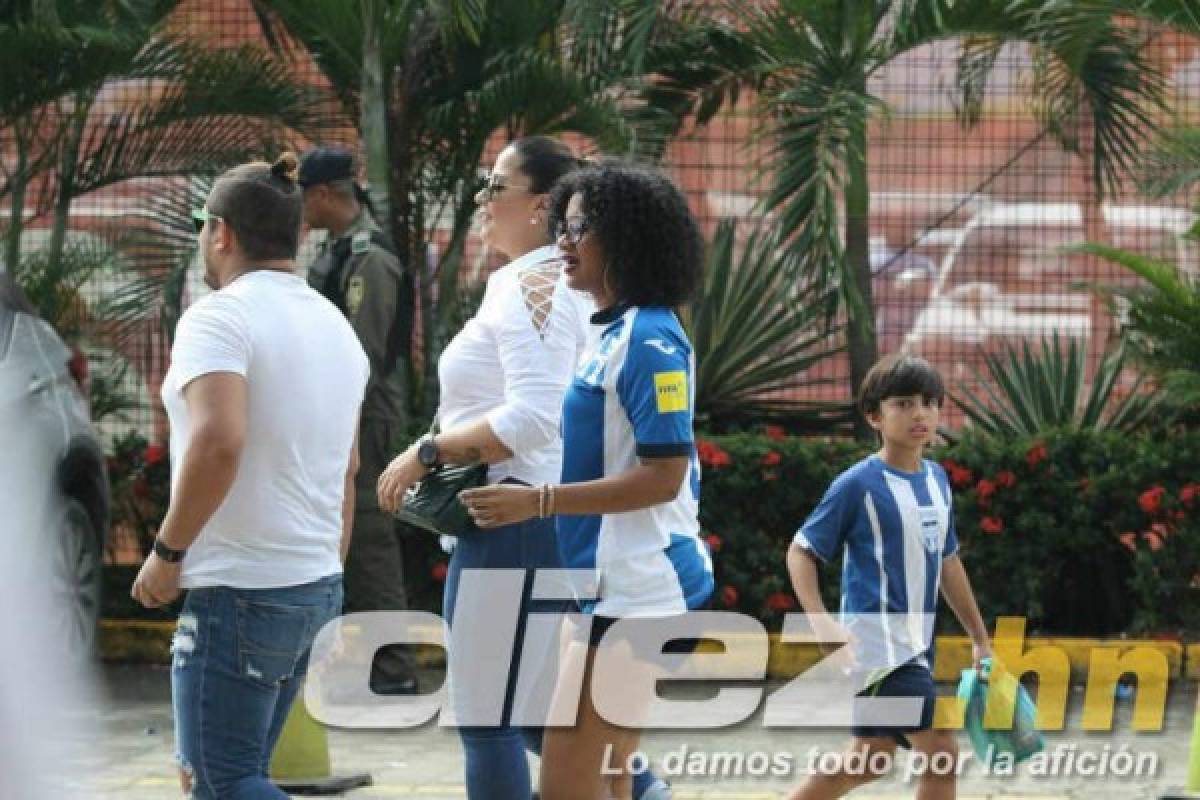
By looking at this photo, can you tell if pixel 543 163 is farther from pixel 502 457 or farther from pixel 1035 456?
pixel 1035 456

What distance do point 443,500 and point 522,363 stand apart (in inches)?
14.8

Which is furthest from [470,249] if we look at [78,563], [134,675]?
[78,563]

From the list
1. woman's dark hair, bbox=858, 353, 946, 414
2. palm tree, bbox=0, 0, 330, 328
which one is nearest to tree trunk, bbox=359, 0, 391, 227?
palm tree, bbox=0, 0, 330, 328

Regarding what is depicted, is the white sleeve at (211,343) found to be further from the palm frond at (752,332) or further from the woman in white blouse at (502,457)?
the palm frond at (752,332)

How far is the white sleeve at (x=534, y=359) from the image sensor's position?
543cm

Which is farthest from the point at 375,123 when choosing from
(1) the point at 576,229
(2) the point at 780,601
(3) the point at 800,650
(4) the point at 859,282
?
(1) the point at 576,229

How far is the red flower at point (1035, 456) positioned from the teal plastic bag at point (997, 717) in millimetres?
3846

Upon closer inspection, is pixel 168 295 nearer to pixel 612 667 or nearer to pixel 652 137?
pixel 652 137

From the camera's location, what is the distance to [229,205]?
5180mm

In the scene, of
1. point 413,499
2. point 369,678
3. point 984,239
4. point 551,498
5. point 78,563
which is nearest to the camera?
point 551,498

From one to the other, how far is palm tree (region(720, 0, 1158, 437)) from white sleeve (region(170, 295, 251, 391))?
5263 millimetres

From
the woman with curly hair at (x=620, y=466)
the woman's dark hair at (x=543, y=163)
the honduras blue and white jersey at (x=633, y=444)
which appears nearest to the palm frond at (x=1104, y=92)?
the woman's dark hair at (x=543, y=163)

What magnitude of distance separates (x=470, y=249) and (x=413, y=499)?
5980mm

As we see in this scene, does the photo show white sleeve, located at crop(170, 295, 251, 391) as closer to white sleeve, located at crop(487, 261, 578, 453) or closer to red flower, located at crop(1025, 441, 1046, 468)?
white sleeve, located at crop(487, 261, 578, 453)
